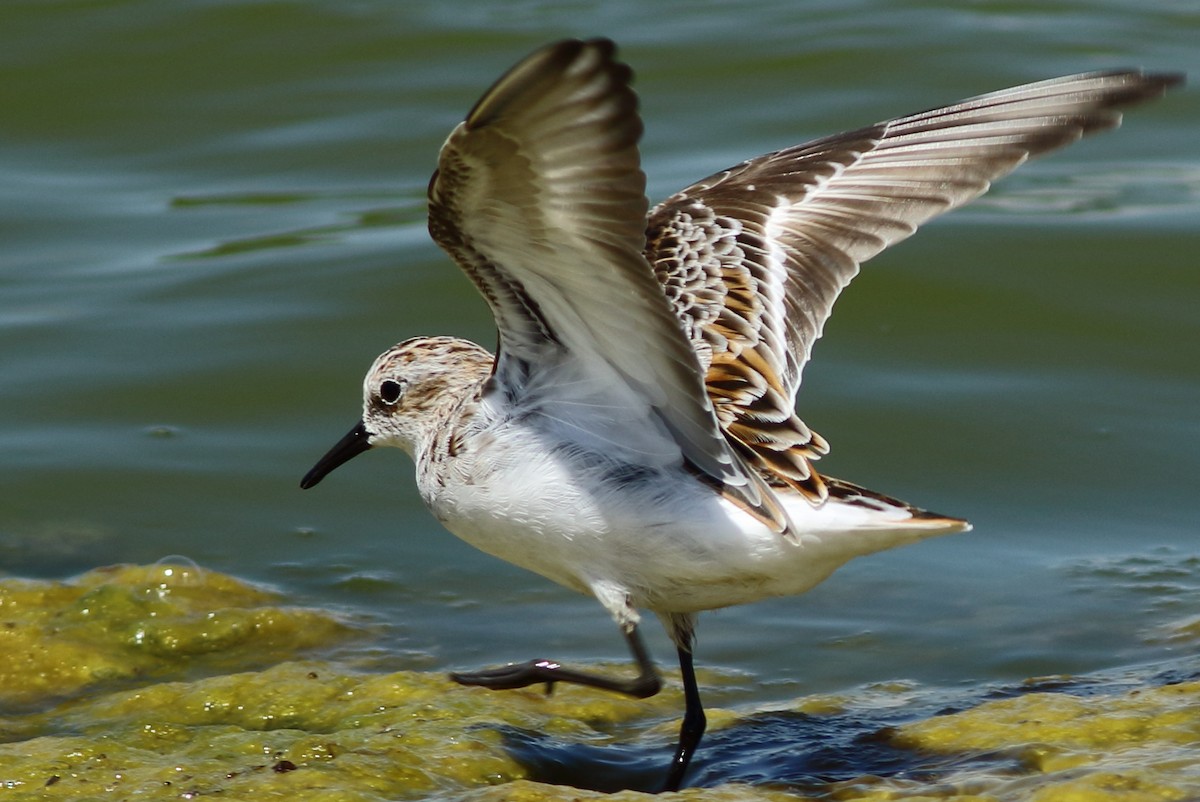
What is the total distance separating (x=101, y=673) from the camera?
5832 mm

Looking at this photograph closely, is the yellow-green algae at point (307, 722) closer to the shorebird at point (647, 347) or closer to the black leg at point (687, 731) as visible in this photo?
the black leg at point (687, 731)

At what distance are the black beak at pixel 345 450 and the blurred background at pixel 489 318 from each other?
24.8 inches

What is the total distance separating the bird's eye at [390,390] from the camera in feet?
18.1

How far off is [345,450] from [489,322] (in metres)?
3.34

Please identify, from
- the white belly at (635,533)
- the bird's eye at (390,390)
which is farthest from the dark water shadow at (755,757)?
the bird's eye at (390,390)

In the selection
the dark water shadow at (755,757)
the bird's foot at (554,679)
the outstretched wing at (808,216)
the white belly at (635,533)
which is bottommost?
the dark water shadow at (755,757)

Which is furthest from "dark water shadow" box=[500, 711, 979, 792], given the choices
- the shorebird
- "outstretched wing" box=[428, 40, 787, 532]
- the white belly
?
"outstretched wing" box=[428, 40, 787, 532]

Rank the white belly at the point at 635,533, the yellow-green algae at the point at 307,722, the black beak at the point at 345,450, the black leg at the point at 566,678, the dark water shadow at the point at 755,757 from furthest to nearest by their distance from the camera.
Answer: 1. the black beak at the point at 345,450
2. the black leg at the point at 566,678
3. the dark water shadow at the point at 755,757
4. the white belly at the point at 635,533
5. the yellow-green algae at the point at 307,722

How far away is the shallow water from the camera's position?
21.2ft

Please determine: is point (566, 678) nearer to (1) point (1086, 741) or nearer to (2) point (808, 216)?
(1) point (1086, 741)

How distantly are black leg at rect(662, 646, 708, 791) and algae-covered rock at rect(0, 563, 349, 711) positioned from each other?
5.46 ft

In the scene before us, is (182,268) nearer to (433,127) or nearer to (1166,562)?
(433,127)

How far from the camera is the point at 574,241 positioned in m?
4.01

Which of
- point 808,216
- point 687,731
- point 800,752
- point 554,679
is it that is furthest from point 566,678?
point 808,216
